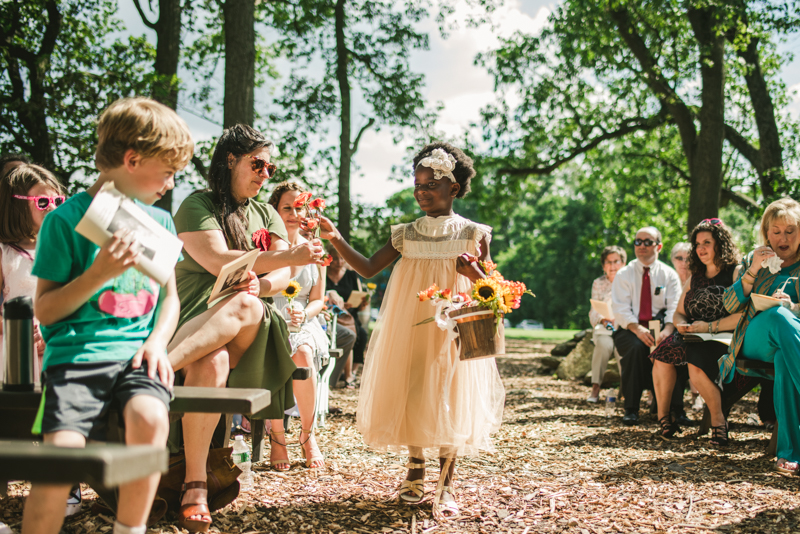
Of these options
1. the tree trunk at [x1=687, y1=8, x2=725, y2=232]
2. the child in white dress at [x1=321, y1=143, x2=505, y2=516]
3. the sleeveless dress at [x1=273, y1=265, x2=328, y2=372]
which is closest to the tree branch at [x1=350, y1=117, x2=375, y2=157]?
the tree trunk at [x1=687, y1=8, x2=725, y2=232]

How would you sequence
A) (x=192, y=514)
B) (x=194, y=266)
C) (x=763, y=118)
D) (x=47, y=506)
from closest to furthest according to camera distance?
(x=47, y=506), (x=192, y=514), (x=194, y=266), (x=763, y=118)

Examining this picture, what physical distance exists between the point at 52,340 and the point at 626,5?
39.6 ft

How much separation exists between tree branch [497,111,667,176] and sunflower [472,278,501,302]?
42.1ft

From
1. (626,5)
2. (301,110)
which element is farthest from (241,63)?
(301,110)

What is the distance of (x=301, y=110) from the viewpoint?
16203 millimetres

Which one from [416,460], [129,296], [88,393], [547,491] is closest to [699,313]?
[547,491]

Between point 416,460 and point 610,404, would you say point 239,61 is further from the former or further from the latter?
point 610,404

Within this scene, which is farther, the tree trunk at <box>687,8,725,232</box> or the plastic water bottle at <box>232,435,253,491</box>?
the tree trunk at <box>687,8,725,232</box>

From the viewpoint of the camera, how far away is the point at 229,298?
2.96m

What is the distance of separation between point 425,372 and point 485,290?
0.61 m

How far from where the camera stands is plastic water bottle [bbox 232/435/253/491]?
345cm

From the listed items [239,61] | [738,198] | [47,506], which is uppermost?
[239,61]

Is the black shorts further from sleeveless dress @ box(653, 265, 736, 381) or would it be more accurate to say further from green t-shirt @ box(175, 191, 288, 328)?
sleeveless dress @ box(653, 265, 736, 381)

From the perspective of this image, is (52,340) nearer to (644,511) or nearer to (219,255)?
(219,255)
